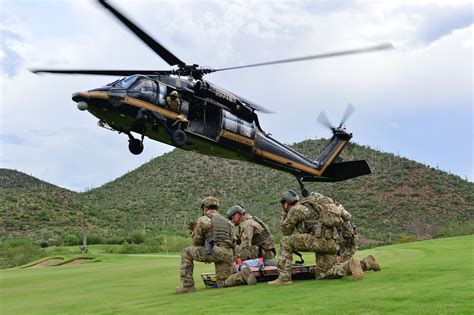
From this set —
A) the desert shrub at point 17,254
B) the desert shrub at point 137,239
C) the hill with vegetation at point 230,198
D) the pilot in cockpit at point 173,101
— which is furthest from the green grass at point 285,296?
the hill with vegetation at point 230,198

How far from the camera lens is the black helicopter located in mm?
13789

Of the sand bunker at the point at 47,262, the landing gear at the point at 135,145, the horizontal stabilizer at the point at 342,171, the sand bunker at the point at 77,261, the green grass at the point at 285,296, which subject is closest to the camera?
the green grass at the point at 285,296

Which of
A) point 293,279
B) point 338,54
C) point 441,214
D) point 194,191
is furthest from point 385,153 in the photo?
point 293,279

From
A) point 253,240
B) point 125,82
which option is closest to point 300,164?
point 125,82

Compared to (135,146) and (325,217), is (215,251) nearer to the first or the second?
(325,217)

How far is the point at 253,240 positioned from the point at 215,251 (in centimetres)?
141

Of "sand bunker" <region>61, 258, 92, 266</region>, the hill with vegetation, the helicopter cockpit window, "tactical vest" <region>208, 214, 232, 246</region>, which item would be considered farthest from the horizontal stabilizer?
the hill with vegetation

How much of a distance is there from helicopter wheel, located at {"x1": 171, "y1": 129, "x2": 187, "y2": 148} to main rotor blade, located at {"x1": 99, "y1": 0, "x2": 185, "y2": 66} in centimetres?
196

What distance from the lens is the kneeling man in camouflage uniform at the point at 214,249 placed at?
9250mm

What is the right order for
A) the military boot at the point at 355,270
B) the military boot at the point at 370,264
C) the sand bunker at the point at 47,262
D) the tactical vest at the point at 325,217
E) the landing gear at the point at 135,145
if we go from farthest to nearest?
the sand bunker at the point at 47,262
the landing gear at the point at 135,145
the military boot at the point at 370,264
the tactical vest at the point at 325,217
the military boot at the point at 355,270

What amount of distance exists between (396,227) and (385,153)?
2502cm

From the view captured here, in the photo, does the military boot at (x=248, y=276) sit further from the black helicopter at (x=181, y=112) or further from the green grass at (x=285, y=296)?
the black helicopter at (x=181, y=112)

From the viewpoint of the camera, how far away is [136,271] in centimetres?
1506

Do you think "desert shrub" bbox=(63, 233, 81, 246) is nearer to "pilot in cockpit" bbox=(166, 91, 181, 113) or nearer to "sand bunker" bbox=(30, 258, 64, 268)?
"sand bunker" bbox=(30, 258, 64, 268)
